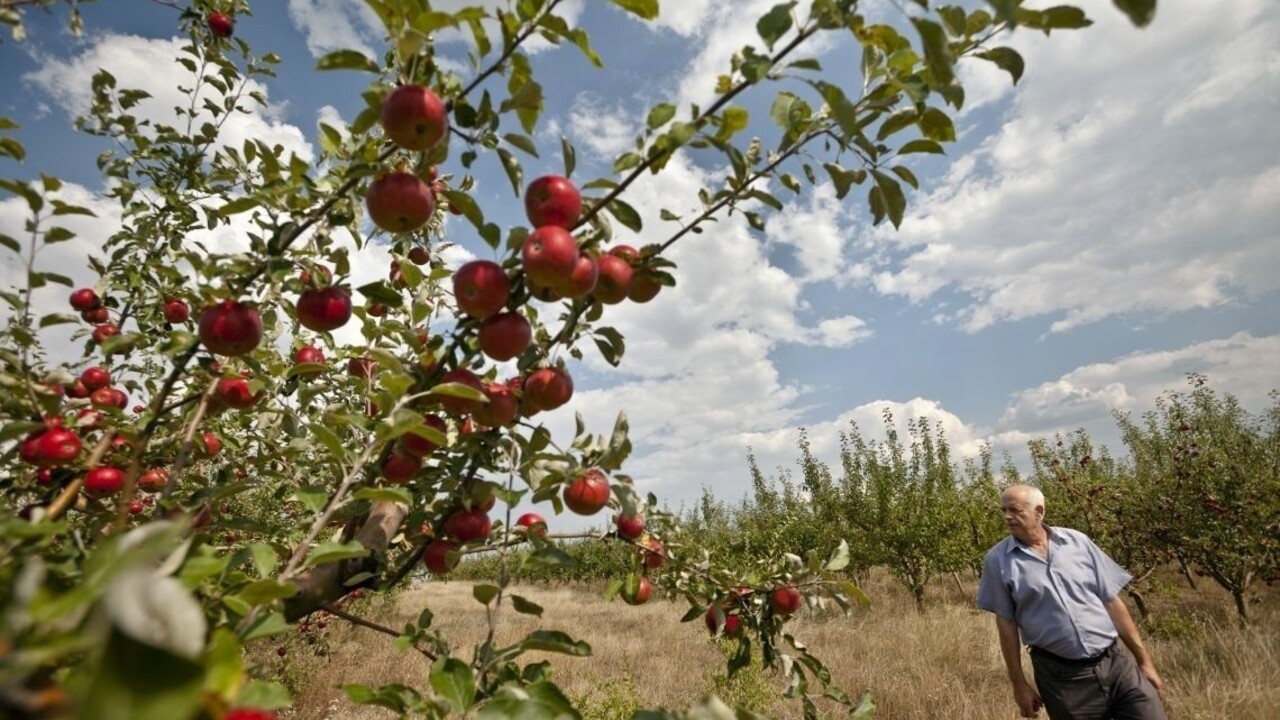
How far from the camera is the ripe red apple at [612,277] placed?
1.33 meters

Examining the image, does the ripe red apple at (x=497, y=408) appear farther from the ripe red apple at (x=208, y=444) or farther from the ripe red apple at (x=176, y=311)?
the ripe red apple at (x=176, y=311)

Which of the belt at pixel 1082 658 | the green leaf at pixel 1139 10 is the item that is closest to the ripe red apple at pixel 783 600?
the green leaf at pixel 1139 10

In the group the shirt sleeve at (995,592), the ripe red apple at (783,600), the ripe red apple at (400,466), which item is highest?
the ripe red apple at (400,466)

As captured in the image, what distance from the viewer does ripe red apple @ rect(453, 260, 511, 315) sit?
1.23 metres

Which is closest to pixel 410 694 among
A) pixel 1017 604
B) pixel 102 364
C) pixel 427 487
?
pixel 427 487

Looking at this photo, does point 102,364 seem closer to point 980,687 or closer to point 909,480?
point 980,687

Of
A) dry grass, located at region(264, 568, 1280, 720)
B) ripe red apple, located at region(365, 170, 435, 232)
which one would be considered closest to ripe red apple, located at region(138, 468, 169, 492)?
ripe red apple, located at region(365, 170, 435, 232)

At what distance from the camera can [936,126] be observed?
1.27 m

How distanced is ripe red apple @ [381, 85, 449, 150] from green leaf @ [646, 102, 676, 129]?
16.0 inches

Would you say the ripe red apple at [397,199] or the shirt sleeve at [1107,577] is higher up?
the ripe red apple at [397,199]

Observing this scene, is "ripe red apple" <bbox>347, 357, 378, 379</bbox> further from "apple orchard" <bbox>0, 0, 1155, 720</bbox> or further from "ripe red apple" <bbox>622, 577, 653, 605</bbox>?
"ripe red apple" <bbox>622, 577, 653, 605</bbox>

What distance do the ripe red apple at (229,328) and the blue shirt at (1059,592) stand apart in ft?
14.3

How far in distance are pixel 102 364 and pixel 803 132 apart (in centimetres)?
240

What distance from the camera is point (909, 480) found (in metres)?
17.5
